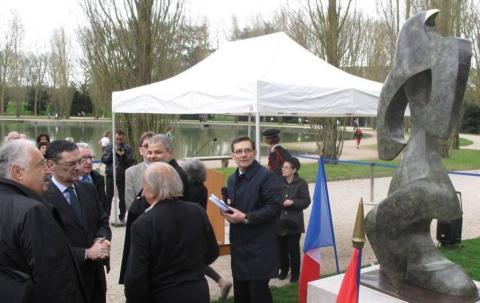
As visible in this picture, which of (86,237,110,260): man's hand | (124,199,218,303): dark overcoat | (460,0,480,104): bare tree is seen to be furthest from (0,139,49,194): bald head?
(460,0,480,104): bare tree

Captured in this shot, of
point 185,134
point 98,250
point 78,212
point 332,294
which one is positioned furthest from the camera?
point 185,134

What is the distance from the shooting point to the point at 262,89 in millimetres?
6199

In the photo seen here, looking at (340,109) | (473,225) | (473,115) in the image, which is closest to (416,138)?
(340,109)

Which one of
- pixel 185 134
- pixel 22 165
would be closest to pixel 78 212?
pixel 22 165

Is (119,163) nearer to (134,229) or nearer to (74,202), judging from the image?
(74,202)

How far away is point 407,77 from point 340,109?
2.38 meters

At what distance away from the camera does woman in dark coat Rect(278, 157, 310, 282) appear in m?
5.84

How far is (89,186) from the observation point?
12.3ft

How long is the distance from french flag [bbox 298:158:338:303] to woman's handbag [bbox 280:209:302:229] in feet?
0.61

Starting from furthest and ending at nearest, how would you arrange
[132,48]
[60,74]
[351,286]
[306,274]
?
[60,74] → [132,48] → [306,274] → [351,286]

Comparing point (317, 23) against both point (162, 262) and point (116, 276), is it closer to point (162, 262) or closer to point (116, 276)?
point (116, 276)

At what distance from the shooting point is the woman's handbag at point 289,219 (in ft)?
19.1

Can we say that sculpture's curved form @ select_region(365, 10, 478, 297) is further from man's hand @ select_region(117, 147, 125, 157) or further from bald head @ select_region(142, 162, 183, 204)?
man's hand @ select_region(117, 147, 125, 157)

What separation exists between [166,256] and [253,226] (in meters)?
1.24
